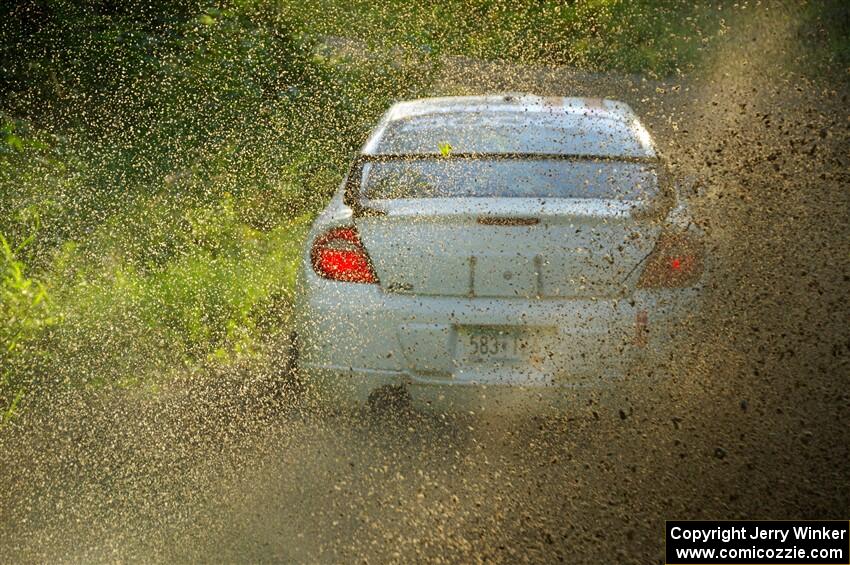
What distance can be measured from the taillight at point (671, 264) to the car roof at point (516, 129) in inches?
27.7

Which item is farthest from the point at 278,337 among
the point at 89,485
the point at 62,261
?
the point at 89,485

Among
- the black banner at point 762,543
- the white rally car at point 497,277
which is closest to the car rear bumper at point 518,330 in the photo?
the white rally car at point 497,277

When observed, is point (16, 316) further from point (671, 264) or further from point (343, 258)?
point (671, 264)

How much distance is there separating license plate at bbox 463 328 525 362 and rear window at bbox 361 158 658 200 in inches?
26.1

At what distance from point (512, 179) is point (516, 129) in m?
0.63

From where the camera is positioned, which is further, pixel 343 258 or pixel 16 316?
pixel 16 316

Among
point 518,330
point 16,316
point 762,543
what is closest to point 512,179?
point 518,330

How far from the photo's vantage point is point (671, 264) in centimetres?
470

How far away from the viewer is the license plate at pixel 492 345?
15.3 feet

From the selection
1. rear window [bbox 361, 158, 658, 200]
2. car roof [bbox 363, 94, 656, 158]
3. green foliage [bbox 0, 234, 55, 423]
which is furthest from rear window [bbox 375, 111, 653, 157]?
green foliage [bbox 0, 234, 55, 423]

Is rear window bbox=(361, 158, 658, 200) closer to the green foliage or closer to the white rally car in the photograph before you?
the white rally car

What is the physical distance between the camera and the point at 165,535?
13.9 feet

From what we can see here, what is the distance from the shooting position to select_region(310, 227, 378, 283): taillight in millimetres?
4918

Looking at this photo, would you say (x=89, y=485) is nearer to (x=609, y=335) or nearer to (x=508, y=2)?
(x=609, y=335)
